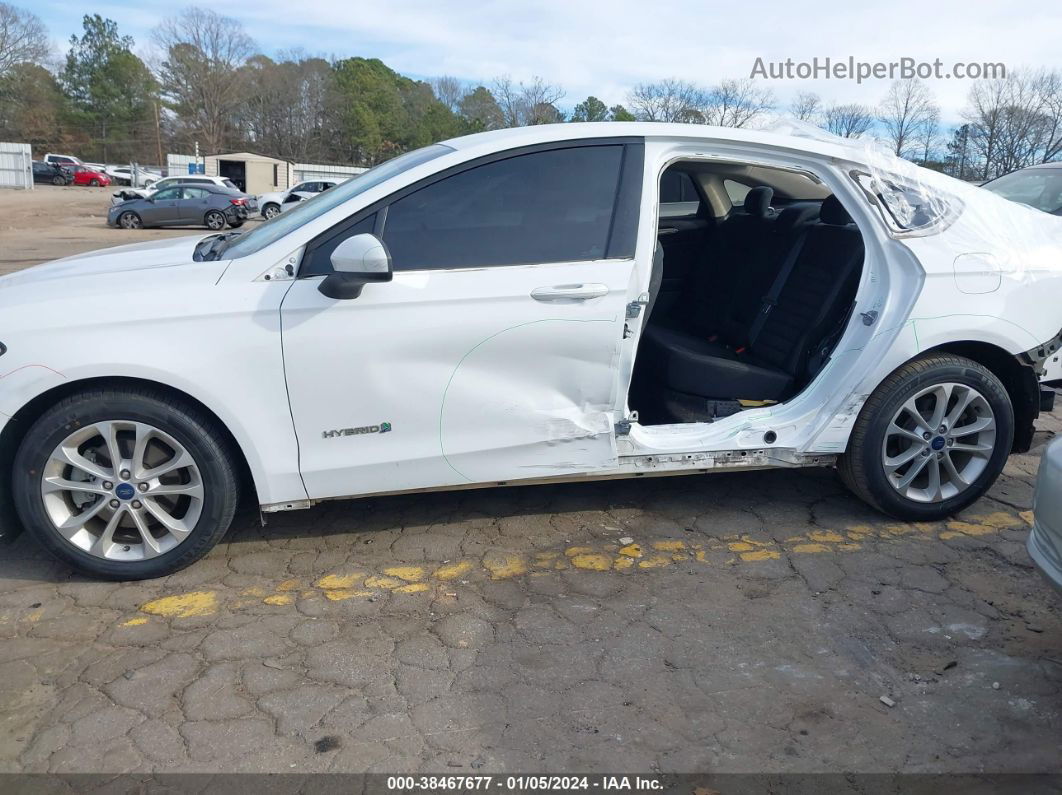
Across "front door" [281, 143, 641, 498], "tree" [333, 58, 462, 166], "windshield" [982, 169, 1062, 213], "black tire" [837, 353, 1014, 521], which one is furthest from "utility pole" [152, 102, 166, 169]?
"black tire" [837, 353, 1014, 521]

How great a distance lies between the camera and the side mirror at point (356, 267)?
10.2 feet

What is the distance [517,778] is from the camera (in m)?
2.34

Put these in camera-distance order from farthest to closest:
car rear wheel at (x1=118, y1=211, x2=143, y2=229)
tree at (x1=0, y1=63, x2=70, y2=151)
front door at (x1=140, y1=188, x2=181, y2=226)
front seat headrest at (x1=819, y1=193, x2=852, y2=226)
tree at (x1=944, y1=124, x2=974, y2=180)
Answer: tree at (x1=0, y1=63, x2=70, y2=151), car rear wheel at (x1=118, y1=211, x2=143, y2=229), front door at (x1=140, y1=188, x2=181, y2=226), tree at (x1=944, y1=124, x2=974, y2=180), front seat headrest at (x1=819, y1=193, x2=852, y2=226)

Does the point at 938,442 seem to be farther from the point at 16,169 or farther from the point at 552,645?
the point at 16,169

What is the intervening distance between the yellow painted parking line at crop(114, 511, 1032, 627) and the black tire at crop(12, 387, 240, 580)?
20 centimetres

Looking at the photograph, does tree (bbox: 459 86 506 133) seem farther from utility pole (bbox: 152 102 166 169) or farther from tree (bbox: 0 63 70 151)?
tree (bbox: 0 63 70 151)

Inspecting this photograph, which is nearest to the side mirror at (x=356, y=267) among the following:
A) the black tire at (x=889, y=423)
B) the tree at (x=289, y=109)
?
the black tire at (x=889, y=423)

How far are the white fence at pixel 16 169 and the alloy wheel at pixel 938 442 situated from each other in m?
52.6

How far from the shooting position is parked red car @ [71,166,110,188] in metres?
54.5

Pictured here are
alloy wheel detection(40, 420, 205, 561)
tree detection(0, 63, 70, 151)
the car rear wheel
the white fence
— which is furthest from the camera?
tree detection(0, 63, 70, 151)

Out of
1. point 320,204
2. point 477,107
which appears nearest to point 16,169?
point 477,107

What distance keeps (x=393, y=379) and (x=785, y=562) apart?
186 centimetres

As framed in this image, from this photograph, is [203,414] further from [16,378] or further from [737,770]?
[737,770]

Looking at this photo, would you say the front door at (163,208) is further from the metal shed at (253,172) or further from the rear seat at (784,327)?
the metal shed at (253,172)
